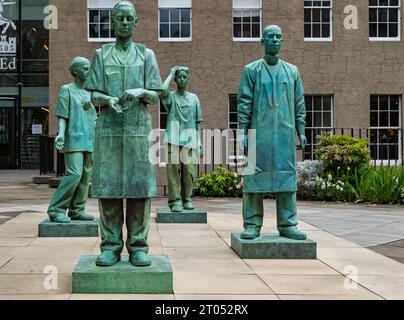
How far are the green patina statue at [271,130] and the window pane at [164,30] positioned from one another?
13937 mm

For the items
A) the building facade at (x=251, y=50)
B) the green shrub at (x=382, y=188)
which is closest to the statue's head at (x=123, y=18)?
the green shrub at (x=382, y=188)

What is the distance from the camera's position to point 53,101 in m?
20.5

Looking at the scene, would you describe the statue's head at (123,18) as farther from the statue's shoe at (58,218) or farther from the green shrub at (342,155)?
the green shrub at (342,155)

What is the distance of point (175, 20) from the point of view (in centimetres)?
2044

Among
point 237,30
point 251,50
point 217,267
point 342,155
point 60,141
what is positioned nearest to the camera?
point 217,267

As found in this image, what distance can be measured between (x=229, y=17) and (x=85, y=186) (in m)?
13.0

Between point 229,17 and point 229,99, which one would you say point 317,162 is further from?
point 229,17

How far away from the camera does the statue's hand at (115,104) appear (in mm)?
4945

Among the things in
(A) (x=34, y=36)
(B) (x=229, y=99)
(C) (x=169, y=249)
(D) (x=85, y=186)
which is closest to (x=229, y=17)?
(B) (x=229, y=99)

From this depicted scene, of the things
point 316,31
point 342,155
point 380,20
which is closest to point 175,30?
point 316,31

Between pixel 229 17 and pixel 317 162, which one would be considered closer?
pixel 317 162

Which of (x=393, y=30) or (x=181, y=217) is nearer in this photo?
(x=181, y=217)

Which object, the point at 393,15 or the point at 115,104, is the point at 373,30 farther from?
the point at 115,104

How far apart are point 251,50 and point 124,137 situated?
15866 mm
